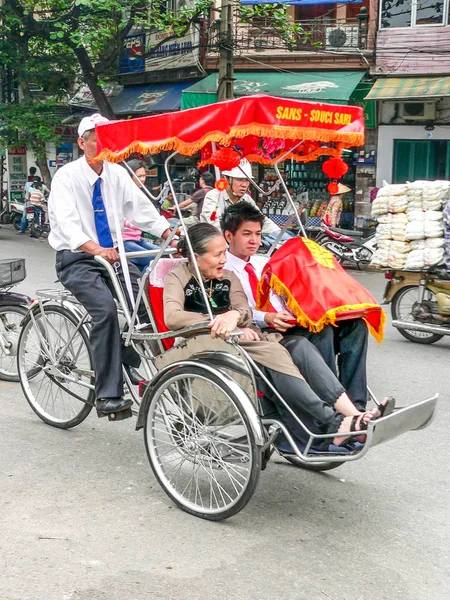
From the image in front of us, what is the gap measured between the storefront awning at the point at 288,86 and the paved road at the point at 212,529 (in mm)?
11634

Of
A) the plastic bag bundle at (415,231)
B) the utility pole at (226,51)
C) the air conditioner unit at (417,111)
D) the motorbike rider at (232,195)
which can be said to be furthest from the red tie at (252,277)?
the air conditioner unit at (417,111)

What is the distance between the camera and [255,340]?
3.71 m

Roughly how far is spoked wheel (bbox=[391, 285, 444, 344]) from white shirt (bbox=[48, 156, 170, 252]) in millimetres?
3766

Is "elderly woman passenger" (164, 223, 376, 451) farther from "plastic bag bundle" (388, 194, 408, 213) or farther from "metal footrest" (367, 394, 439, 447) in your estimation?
"plastic bag bundle" (388, 194, 408, 213)

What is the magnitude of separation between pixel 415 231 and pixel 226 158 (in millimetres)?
3836

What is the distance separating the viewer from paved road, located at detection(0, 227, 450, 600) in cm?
303

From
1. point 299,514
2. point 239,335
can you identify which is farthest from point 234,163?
point 299,514

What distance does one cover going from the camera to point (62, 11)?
1616cm

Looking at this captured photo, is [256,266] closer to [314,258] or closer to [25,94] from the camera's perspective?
[314,258]

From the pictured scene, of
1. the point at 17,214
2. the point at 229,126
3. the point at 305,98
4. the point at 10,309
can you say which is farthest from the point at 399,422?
the point at 17,214

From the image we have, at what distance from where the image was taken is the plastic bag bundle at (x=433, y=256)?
7329 mm

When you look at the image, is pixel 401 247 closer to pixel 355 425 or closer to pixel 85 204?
pixel 85 204

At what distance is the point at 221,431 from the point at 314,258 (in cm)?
99

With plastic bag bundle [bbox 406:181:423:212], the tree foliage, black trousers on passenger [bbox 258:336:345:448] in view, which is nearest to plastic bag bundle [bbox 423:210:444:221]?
plastic bag bundle [bbox 406:181:423:212]
